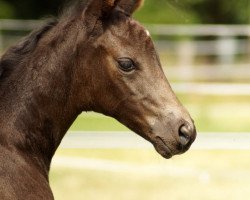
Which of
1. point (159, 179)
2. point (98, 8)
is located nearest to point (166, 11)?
point (159, 179)

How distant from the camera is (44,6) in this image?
1989 cm

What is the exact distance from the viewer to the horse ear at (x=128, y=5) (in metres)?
4.60

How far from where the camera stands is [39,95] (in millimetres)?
4434

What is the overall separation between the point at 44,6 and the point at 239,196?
12.0 metres

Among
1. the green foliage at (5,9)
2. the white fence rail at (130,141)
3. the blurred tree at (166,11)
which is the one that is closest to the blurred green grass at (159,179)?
the white fence rail at (130,141)

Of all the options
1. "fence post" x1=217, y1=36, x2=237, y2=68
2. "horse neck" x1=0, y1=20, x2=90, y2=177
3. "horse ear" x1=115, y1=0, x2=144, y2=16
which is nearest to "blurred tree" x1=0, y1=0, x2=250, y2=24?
"fence post" x1=217, y1=36, x2=237, y2=68

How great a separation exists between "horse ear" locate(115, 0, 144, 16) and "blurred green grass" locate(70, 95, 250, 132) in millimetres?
7887

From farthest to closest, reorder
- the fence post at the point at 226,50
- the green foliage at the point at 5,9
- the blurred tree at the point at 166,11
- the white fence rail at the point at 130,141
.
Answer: the green foliage at the point at 5,9
the blurred tree at the point at 166,11
the fence post at the point at 226,50
the white fence rail at the point at 130,141

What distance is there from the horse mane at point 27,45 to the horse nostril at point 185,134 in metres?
0.86

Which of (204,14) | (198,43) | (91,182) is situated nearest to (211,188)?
(91,182)

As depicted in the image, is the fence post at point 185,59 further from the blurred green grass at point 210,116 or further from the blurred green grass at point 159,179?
the blurred green grass at point 159,179

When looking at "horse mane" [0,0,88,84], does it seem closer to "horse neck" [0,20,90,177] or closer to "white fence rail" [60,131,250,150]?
"horse neck" [0,20,90,177]

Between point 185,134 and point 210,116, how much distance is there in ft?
31.6

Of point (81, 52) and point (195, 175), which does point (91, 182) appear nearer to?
point (195, 175)
